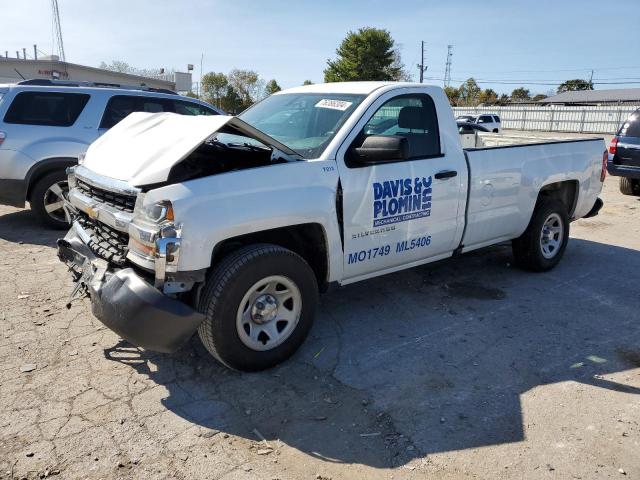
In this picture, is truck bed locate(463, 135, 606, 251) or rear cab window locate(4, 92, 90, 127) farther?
rear cab window locate(4, 92, 90, 127)

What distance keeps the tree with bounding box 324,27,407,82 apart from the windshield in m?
52.3

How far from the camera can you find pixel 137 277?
3072mm

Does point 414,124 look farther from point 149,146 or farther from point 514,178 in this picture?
point 149,146

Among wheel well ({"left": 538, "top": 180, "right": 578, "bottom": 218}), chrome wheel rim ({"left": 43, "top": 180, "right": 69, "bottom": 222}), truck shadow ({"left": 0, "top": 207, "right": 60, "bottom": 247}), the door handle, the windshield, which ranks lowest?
truck shadow ({"left": 0, "top": 207, "right": 60, "bottom": 247})

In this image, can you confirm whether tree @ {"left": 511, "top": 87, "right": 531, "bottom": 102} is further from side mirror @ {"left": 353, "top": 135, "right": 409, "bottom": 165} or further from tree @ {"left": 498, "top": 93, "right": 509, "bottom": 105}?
side mirror @ {"left": 353, "top": 135, "right": 409, "bottom": 165}

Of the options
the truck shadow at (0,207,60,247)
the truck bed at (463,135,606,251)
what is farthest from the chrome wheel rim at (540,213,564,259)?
the truck shadow at (0,207,60,247)

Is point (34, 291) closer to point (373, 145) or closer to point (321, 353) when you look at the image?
point (321, 353)

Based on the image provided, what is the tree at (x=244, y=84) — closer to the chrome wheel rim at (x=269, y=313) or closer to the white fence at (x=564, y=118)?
the white fence at (x=564, y=118)

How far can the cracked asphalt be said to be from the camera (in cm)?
274

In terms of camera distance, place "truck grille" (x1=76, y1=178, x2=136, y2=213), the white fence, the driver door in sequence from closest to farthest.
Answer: "truck grille" (x1=76, y1=178, x2=136, y2=213), the driver door, the white fence

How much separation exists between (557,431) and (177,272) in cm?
243

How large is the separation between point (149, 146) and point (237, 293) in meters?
1.24

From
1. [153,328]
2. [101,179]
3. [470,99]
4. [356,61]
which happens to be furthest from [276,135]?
[470,99]

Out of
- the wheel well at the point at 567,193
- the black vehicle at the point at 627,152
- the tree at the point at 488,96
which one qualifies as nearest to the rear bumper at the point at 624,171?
the black vehicle at the point at 627,152
